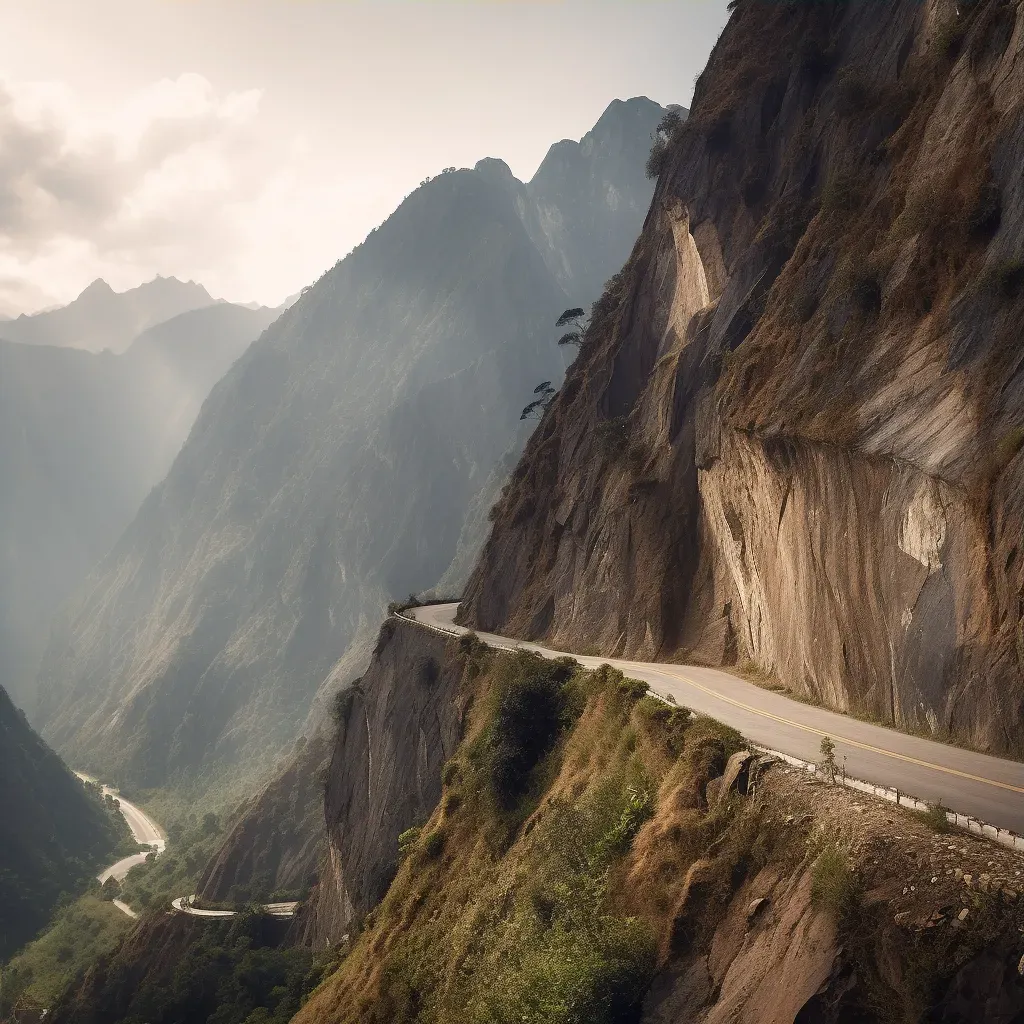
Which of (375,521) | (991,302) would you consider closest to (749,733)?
(991,302)

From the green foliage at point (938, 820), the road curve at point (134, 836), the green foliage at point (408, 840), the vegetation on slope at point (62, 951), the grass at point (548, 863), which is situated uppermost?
the green foliage at point (938, 820)

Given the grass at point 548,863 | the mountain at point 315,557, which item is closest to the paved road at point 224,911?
the grass at point 548,863

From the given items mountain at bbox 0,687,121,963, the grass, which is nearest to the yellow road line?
the grass

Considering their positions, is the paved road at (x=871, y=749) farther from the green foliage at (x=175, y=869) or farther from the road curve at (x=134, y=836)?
the road curve at (x=134, y=836)

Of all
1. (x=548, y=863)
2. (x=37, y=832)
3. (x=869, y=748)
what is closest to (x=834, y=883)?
(x=869, y=748)

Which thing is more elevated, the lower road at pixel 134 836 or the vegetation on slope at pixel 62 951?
the vegetation on slope at pixel 62 951

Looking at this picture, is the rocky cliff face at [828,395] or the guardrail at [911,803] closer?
the guardrail at [911,803]

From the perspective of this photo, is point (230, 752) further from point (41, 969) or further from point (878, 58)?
point (878, 58)
